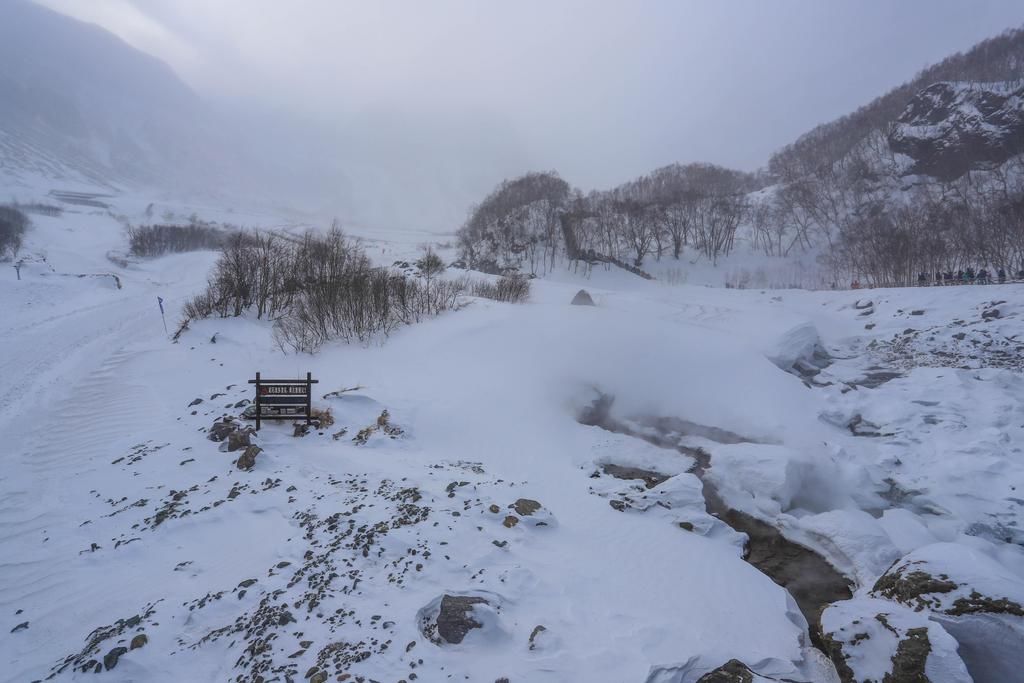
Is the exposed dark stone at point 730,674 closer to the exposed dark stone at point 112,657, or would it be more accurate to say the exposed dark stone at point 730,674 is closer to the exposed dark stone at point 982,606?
the exposed dark stone at point 982,606

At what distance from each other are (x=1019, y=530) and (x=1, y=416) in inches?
1060

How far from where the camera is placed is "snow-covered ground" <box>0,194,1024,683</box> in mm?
5535

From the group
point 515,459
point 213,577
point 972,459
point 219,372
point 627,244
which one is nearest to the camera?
point 213,577

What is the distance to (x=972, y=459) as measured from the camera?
35.2 ft

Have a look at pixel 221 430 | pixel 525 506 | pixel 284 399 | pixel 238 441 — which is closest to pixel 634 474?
pixel 525 506

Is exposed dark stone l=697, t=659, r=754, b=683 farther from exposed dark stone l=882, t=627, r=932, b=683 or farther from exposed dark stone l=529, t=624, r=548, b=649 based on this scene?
exposed dark stone l=529, t=624, r=548, b=649

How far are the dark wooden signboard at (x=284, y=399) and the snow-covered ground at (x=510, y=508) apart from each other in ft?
1.50

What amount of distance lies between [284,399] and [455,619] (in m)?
9.26

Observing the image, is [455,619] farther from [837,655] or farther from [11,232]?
[11,232]

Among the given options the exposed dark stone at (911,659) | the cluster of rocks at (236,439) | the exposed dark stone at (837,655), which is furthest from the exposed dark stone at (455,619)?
the cluster of rocks at (236,439)

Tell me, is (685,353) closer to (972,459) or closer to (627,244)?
(972,459)

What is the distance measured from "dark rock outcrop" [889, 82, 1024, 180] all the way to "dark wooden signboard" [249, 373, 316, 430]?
83.2 m

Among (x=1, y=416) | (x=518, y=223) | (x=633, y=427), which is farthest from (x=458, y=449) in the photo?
(x=518, y=223)

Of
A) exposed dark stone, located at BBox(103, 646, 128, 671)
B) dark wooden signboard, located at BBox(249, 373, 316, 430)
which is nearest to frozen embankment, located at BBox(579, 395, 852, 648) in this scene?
dark wooden signboard, located at BBox(249, 373, 316, 430)
